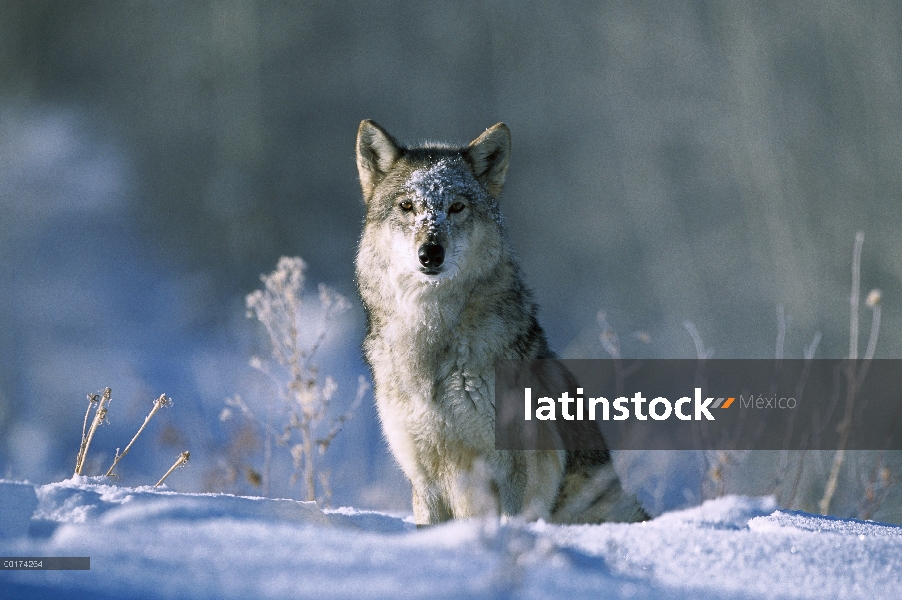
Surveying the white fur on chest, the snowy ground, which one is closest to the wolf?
the white fur on chest

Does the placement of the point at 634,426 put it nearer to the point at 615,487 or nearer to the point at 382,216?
the point at 615,487

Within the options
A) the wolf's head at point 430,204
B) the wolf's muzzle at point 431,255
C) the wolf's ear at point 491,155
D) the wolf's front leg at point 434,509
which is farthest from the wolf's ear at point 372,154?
the wolf's front leg at point 434,509

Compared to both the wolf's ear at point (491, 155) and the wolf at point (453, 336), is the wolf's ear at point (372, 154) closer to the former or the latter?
the wolf at point (453, 336)

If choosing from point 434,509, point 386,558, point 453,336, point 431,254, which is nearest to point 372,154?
point 431,254

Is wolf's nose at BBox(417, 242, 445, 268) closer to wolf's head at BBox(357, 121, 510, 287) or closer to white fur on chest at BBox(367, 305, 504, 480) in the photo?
wolf's head at BBox(357, 121, 510, 287)

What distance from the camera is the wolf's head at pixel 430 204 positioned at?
402cm

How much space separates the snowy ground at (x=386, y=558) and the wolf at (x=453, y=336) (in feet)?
4.48

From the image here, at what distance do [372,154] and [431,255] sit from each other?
43.9 inches

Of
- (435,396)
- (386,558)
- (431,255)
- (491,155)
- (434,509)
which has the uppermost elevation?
(491,155)

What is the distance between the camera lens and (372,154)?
466cm

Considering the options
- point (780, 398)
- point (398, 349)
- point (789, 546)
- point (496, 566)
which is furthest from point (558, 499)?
point (780, 398)

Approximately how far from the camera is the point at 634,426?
20.6 feet

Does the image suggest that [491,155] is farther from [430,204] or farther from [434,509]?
[434,509]

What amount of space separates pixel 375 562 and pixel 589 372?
4.66 m
